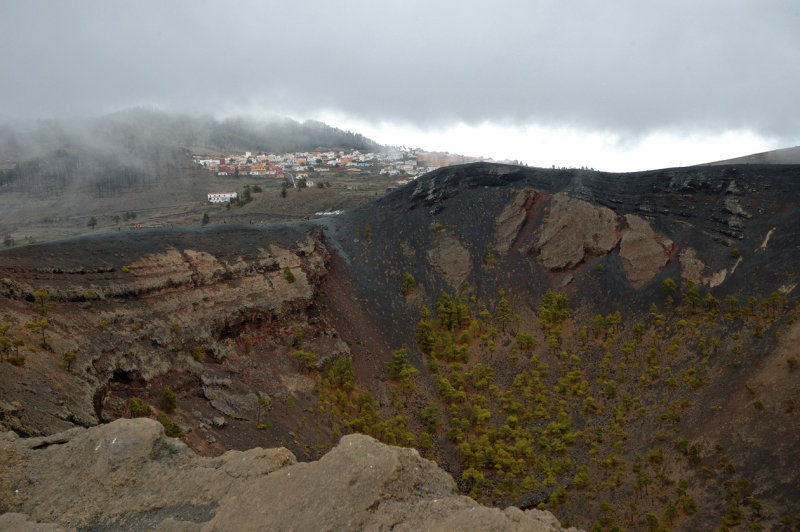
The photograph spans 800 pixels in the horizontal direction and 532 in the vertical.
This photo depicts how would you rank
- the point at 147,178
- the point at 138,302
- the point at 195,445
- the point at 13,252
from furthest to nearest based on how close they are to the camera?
the point at 147,178 → the point at 138,302 → the point at 13,252 → the point at 195,445

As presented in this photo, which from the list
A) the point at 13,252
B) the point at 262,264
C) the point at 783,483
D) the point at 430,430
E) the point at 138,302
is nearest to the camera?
the point at 783,483

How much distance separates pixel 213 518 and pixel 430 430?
952 inches

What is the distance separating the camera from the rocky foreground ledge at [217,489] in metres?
9.55

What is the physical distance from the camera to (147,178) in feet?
416

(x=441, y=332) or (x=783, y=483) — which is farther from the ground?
(x=783, y=483)

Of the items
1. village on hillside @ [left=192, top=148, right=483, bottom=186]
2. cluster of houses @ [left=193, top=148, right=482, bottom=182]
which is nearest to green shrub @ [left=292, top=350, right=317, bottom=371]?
village on hillside @ [left=192, top=148, right=483, bottom=186]

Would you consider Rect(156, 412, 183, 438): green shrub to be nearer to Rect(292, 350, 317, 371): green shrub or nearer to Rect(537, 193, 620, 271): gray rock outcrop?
Rect(292, 350, 317, 371): green shrub

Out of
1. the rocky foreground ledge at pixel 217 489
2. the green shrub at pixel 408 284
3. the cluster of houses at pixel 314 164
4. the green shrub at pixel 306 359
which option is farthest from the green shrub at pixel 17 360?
the cluster of houses at pixel 314 164

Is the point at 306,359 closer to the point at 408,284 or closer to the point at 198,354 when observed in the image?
the point at 198,354

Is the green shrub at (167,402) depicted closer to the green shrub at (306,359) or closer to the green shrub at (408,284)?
the green shrub at (306,359)

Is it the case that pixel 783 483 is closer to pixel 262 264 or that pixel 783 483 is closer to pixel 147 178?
pixel 262 264

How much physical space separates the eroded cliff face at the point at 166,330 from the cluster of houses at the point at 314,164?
94838 mm

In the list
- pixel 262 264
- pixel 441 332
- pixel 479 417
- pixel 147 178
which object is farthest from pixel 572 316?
pixel 147 178

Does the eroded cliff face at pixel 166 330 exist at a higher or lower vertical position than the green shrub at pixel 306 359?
higher
